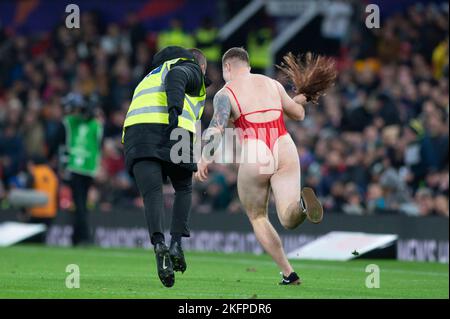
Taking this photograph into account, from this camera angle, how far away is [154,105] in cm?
1119

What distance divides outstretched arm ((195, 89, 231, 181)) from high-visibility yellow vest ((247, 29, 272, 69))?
46.1 ft

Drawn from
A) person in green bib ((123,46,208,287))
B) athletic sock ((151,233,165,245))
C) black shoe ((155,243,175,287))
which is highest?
person in green bib ((123,46,208,287))

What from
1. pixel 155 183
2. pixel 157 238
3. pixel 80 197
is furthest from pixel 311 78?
pixel 80 197

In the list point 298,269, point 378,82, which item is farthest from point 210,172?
point 298,269

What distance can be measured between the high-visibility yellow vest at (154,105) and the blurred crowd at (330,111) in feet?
26.1

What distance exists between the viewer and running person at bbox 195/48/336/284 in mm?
11523

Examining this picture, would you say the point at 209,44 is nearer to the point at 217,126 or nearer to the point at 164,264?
the point at 217,126

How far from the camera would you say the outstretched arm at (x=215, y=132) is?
11.4 meters

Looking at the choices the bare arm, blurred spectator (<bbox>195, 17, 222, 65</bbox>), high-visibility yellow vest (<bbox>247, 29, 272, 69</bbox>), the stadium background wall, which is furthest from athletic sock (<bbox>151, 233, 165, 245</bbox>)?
blurred spectator (<bbox>195, 17, 222, 65</bbox>)

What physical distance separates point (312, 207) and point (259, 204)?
80 centimetres

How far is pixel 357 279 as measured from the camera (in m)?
13.5

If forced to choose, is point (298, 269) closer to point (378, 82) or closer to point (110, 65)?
point (378, 82)

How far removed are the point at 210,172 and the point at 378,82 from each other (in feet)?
11.7

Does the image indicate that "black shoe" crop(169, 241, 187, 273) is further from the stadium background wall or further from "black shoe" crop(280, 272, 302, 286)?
the stadium background wall
